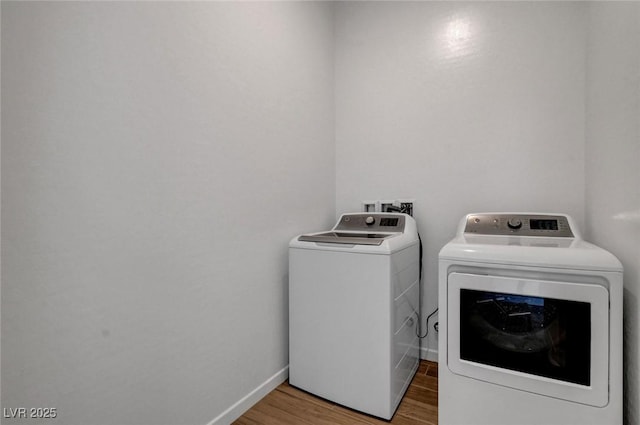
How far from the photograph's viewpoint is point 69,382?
910 mm

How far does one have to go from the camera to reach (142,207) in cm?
109

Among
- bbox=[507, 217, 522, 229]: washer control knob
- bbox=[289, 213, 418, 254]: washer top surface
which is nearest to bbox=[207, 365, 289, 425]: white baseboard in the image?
bbox=[289, 213, 418, 254]: washer top surface

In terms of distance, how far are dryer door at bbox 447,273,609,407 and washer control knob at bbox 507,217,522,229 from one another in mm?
489

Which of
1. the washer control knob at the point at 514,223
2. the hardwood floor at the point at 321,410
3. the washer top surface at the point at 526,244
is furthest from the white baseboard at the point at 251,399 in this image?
the washer control knob at the point at 514,223

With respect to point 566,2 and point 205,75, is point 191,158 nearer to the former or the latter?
point 205,75

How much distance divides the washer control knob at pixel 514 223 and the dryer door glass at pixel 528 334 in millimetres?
500

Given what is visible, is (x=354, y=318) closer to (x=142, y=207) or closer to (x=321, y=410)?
(x=321, y=410)

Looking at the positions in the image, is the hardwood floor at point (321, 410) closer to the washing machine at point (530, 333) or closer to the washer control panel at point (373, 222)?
the washing machine at point (530, 333)

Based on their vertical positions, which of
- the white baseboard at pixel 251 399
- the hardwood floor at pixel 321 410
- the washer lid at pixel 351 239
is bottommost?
the hardwood floor at pixel 321 410

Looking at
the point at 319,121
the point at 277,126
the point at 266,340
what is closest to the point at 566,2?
the point at 319,121

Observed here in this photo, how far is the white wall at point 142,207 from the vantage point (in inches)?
33.1

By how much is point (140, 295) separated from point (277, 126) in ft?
3.69

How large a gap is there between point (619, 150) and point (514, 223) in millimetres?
500

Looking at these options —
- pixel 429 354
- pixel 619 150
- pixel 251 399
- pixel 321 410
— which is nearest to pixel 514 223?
pixel 619 150
